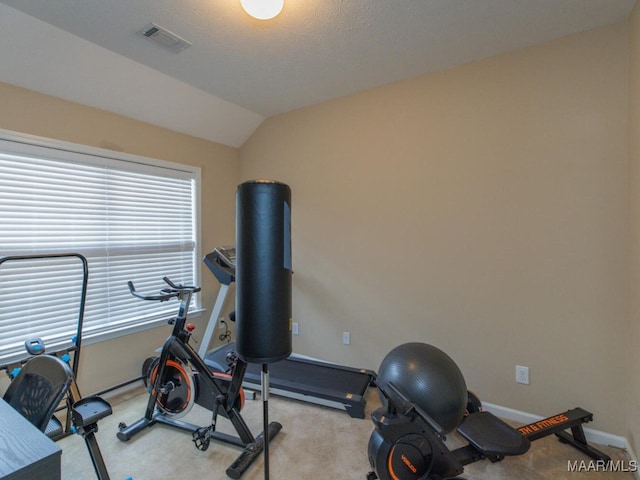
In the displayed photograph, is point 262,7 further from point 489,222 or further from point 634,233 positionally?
point 634,233

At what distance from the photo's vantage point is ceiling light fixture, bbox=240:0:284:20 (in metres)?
1.61

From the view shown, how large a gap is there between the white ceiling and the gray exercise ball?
6.63 feet

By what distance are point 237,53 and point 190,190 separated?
1572 millimetres

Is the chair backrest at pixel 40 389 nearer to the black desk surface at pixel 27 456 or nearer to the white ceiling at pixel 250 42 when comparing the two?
the black desk surface at pixel 27 456

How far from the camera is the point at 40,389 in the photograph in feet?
3.92

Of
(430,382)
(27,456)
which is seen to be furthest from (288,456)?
(27,456)

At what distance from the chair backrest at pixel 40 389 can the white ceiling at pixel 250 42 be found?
6.11 ft

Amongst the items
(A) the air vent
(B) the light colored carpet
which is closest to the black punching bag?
(B) the light colored carpet

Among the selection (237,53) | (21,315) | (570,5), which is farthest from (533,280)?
(21,315)

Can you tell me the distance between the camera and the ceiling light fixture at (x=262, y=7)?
1.61 m

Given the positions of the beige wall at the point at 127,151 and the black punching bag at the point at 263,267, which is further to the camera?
the beige wall at the point at 127,151

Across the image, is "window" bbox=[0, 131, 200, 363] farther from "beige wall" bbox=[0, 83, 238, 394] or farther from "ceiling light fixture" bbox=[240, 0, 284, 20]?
"ceiling light fixture" bbox=[240, 0, 284, 20]

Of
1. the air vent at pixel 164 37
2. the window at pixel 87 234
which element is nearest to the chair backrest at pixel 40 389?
the window at pixel 87 234

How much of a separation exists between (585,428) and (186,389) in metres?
2.64
